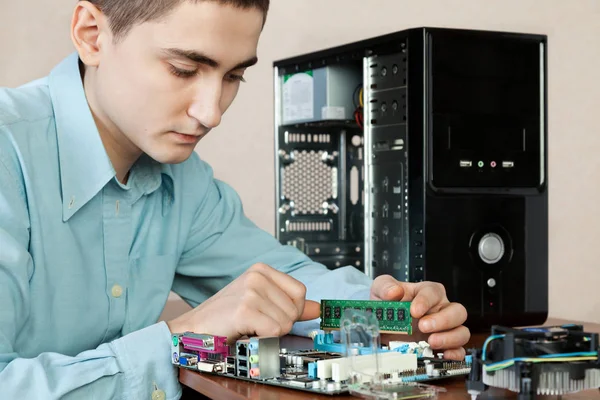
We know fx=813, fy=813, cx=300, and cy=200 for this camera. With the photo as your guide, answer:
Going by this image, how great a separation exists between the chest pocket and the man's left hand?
1.25ft

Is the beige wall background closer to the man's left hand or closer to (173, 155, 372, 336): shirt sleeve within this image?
(173, 155, 372, 336): shirt sleeve

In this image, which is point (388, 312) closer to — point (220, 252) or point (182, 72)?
point (182, 72)

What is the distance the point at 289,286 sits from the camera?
3.56ft

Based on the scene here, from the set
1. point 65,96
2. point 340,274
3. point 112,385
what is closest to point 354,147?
point 340,274

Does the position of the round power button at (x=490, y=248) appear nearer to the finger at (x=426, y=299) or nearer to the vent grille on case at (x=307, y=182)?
the finger at (x=426, y=299)

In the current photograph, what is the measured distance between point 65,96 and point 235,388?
60cm

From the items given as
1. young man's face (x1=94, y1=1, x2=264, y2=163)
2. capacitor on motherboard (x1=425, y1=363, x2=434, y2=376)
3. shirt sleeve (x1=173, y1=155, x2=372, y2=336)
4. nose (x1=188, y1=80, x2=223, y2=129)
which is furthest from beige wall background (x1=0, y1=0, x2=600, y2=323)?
capacitor on motherboard (x1=425, y1=363, x2=434, y2=376)

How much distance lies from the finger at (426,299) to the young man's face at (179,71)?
37 centimetres

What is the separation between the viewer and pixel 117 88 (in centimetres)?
117

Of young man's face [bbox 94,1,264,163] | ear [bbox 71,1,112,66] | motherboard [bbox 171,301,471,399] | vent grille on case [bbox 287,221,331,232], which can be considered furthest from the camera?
vent grille on case [bbox 287,221,331,232]

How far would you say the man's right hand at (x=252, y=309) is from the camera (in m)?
1.04

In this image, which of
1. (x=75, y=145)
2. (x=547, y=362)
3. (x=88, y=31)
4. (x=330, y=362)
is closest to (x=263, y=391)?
(x=330, y=362)

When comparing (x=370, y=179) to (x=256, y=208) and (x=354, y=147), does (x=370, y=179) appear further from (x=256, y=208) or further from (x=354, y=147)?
(x=256, y=208)

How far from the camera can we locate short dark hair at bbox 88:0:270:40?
1.12m
